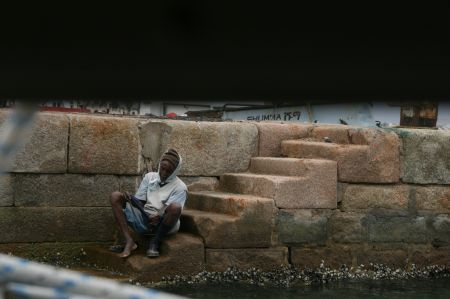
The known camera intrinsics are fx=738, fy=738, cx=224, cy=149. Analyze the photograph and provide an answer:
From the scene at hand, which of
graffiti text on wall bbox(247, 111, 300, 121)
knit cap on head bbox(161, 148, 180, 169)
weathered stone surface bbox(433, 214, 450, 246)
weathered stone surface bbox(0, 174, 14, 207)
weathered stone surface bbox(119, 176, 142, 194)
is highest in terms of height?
graffiti text on wall bbox(247, 111, 300, 121)

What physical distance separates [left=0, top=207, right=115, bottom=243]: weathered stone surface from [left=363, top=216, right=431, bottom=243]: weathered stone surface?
3.02 meters

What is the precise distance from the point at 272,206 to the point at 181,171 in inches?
47.5

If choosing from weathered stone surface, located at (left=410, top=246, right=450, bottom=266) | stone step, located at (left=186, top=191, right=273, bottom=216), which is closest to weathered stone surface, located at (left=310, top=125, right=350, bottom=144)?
stone step, located at (left=186, top=191, right=273, bottom=216)

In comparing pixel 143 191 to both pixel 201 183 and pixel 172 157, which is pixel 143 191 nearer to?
pixel 172 157

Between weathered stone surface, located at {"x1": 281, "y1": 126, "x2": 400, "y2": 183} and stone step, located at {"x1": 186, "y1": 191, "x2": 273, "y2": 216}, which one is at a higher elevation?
weathered stone surface, located at {"x1": 281, "y1": 126, "x2": 400, "y2": 183}

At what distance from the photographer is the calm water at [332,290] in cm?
709

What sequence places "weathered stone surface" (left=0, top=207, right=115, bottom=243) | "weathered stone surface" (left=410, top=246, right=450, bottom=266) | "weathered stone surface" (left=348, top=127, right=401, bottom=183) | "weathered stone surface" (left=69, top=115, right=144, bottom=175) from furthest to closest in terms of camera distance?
"weathered stone surface" (left=410, top=246, right=450, bottom=266) → "weathered stone surface" (left=348, top=127, right=401, bottom=183) → "weathered stone surface" (left=69, top=115, right=144, bottom=175) → "weathered stone surface" (left=0, top=207, right=115, bottom=243)

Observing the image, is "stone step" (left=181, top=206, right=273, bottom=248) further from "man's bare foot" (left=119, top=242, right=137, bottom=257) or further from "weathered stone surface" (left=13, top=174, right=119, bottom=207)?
"weathered stone surface" (left=13, top=174, right=119, bottom=207)

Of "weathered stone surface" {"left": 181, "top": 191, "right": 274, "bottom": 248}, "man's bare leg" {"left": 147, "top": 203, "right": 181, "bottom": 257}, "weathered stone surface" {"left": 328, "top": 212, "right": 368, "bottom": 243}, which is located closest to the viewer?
"man's bare leg" {"left": 147, "top": 203, "right": 181, "bottom": 257}

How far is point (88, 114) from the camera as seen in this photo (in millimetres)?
8133

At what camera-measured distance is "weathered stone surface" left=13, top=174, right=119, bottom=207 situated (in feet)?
25.4

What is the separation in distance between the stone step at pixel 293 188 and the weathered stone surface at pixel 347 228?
0.19m

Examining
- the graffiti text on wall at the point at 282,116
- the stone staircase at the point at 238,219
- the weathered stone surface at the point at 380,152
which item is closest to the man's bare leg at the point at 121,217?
the stone staircase at the point at 238,219

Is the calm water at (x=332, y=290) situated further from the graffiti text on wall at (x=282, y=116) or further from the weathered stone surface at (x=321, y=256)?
the graffiti text on wall at (x=282, y=116)
